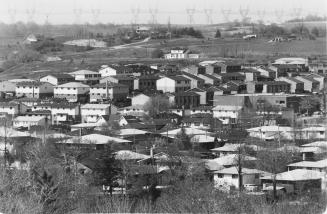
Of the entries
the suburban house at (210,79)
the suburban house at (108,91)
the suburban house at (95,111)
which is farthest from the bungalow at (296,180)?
the suburban house at (210,79)

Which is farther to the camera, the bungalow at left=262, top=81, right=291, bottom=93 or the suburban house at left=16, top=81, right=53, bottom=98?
the bungalow at left=262, top=81, right=291, bottom=93

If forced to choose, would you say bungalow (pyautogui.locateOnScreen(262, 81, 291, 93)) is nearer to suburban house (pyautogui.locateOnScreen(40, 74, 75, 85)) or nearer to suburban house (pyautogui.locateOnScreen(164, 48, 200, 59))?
suburban house (pyautogui.locateOnScreen(40, 74, 75, 85))

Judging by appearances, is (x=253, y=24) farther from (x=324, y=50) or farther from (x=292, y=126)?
(x=292, y=126)

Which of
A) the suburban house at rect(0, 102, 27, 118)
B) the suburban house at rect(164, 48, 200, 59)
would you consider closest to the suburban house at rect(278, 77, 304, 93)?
the suburban house at rect(0, 102, 27, 118)

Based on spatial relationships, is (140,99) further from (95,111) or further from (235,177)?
(235,177)

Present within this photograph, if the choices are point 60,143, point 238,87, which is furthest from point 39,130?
point 238,87
